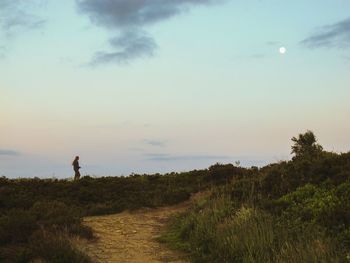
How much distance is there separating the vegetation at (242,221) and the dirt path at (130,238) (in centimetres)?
49

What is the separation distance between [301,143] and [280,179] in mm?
15310

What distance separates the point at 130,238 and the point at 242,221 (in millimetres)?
4120

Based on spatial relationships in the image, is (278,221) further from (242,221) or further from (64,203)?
(64,203)

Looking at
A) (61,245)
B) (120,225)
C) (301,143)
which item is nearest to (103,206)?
(120,225)

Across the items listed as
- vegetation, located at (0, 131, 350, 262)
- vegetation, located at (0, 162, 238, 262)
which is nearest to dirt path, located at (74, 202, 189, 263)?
vegetation, located at (0, 131, 350, 262)

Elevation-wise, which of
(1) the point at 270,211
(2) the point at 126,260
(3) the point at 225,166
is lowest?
(2) the point at 126,260

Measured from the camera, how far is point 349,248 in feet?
31.6

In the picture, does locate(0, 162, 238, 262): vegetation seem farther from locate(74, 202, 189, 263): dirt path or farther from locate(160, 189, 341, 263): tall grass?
locate(160, 189, 341, 263): tall grass

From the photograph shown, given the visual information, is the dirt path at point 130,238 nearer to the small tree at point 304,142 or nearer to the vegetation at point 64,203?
the vegetation at point 64,203

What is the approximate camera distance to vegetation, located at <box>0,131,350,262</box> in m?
10.4

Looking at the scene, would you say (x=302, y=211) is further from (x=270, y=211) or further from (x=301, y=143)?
(x=301, y=143)

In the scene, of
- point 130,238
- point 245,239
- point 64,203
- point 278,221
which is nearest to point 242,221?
point 278,221

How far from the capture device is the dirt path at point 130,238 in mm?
12516

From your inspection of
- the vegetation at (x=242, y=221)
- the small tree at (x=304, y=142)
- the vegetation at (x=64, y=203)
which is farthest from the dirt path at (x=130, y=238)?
the small tree at (x=304, y=142)
